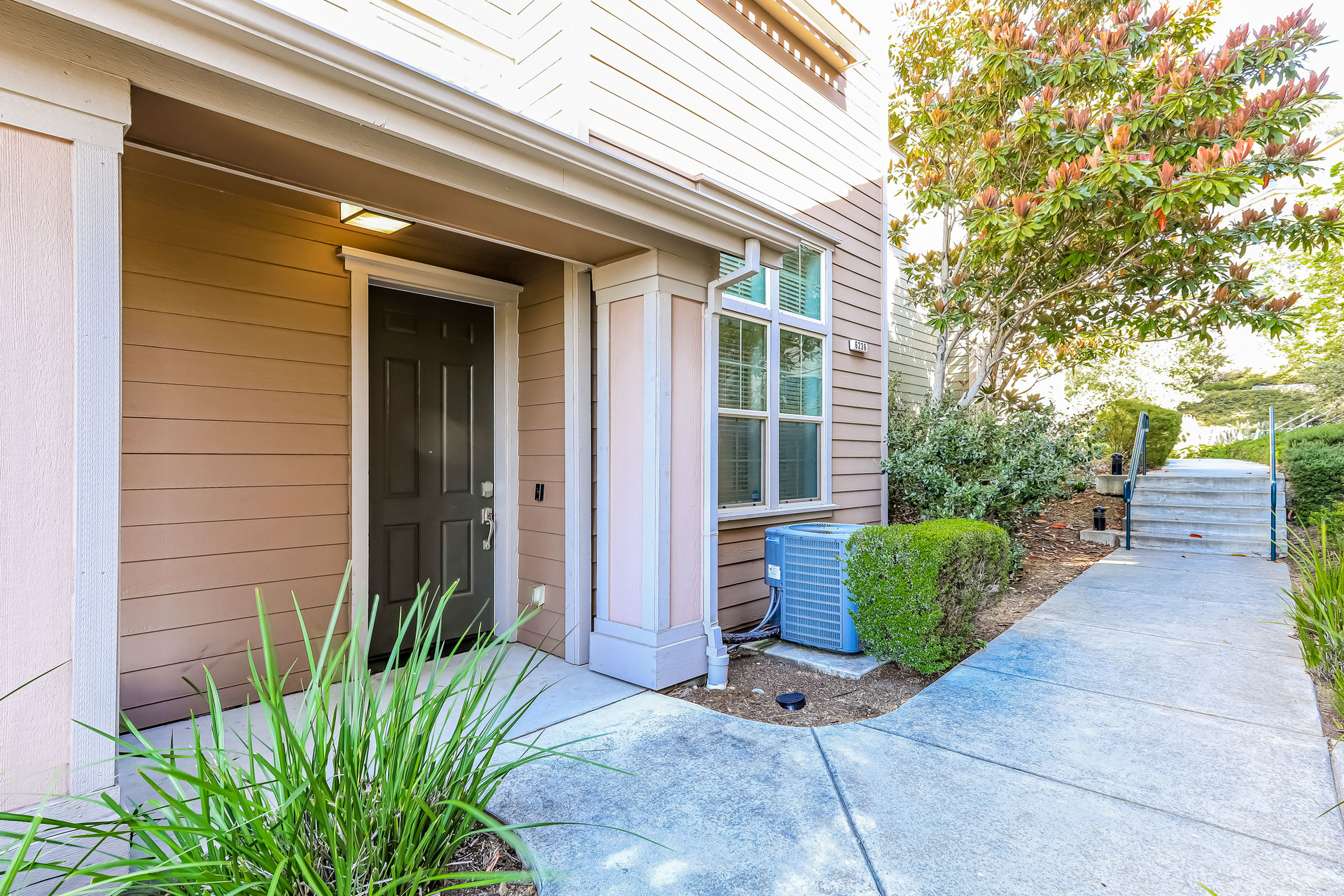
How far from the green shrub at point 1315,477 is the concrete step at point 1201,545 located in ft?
2.65

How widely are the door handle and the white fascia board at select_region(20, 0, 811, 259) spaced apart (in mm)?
2021

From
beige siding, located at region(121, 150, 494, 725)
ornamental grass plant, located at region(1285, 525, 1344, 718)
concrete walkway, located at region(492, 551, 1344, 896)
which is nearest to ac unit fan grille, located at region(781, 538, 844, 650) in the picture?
concrete walkway, located at region(492, 551, 1344, 896)

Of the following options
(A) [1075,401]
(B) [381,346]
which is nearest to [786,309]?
(B) [381,346]

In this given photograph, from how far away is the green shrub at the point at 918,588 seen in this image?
3418 millimetres

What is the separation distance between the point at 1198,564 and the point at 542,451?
6438 millimetres

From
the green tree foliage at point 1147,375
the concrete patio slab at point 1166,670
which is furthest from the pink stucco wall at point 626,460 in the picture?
the green tree foliage at point 1147,375

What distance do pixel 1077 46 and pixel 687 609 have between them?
5.71 m

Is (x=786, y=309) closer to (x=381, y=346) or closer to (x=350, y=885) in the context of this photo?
(x=381, y=346)

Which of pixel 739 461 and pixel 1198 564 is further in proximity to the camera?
pixel 1198 564

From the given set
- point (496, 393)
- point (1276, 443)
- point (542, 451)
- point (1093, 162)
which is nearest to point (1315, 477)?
point (1276, 443)

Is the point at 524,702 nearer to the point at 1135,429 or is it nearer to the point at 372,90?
the point at 372,90

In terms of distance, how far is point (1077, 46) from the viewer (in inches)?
213

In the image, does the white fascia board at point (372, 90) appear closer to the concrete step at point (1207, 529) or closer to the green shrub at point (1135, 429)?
the concrete step at point (1207, 529)

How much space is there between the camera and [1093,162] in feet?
16.0
